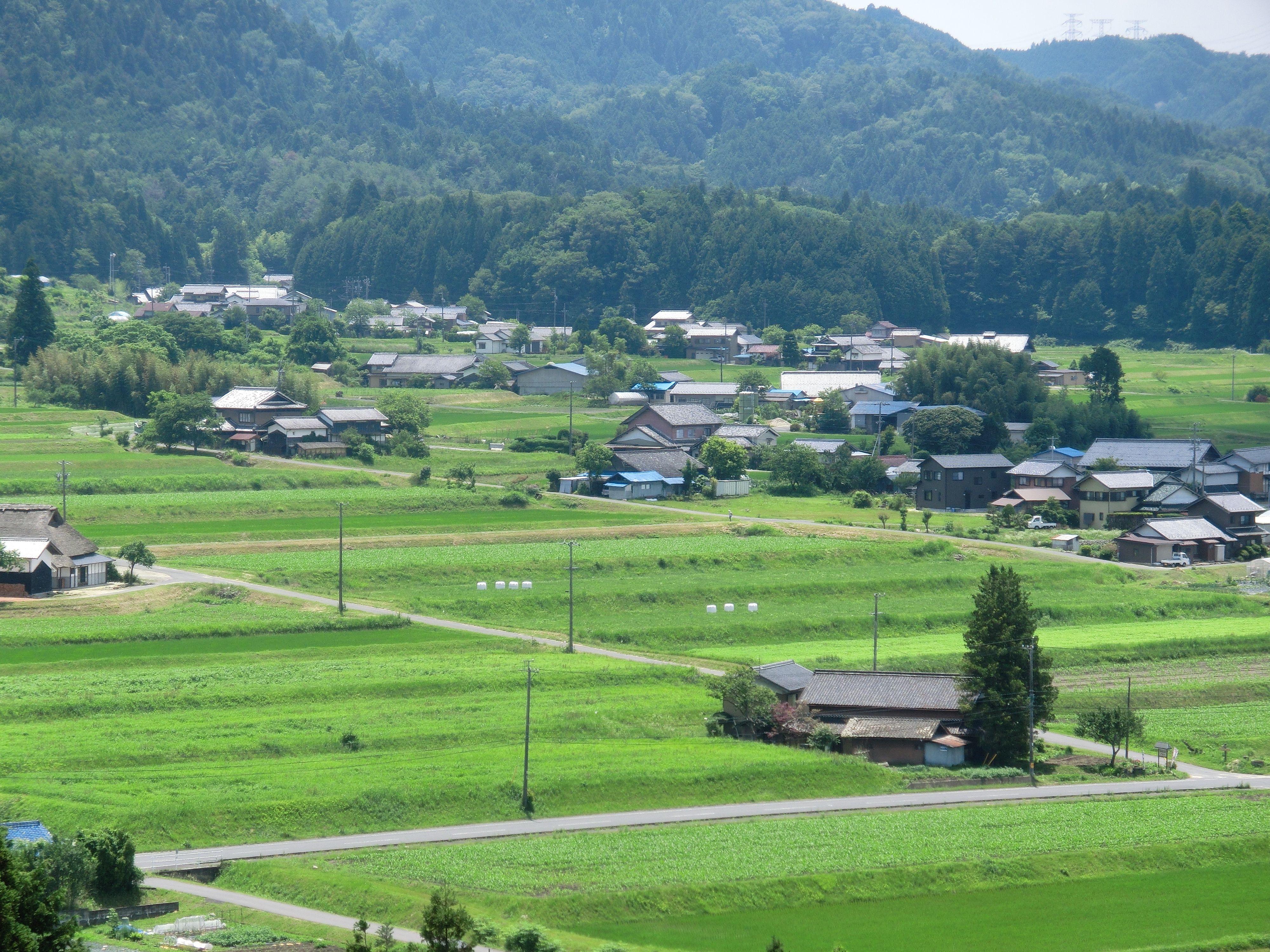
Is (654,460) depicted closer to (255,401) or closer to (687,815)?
(255,401)

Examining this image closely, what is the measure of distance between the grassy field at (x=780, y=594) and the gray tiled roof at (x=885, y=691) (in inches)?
185

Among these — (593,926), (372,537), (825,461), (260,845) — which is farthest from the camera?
(825,461)

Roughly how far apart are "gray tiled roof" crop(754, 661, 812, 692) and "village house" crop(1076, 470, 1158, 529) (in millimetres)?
32993

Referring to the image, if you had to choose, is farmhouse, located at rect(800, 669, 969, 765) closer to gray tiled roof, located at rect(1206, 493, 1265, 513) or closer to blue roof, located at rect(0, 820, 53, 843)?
blue roof, located at rect(0, 820, 53, 843)

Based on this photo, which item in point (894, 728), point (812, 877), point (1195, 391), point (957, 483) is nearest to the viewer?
point (812, 877)

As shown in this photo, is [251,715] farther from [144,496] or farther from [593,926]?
[144,496]

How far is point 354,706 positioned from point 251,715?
254 cm

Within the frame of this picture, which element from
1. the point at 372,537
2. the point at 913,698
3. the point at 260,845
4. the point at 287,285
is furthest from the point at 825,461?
the point at 287,285

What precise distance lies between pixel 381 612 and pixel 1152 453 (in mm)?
43146

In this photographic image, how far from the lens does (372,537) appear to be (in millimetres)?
60938

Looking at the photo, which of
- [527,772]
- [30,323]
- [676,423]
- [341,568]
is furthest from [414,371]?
[527,772]

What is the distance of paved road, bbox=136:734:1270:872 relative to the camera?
29906 millimetres

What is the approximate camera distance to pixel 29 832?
93.0 feet

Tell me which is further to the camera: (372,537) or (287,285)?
(287,285)
